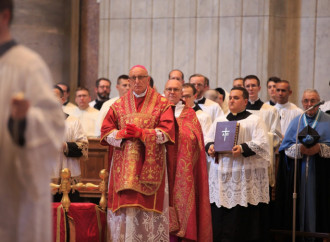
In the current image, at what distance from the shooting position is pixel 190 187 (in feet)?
24.8

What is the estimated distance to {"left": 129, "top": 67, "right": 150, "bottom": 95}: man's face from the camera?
690 cm

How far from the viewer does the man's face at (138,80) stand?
6.90m

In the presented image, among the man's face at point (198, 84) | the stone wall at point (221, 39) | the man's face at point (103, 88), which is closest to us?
the man's face at point (198, 84)

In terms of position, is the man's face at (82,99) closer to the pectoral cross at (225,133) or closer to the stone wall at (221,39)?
the stone wall at (221,39)

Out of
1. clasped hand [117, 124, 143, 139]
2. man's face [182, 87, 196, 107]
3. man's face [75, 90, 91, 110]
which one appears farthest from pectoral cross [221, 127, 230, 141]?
man's face [75, 90, 91, 110]

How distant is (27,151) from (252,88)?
6519mm

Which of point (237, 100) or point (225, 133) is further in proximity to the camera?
point (237, 100)

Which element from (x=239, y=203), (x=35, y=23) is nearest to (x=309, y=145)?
(x=239, y=203)

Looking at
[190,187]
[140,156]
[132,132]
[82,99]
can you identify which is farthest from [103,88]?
[132,132]

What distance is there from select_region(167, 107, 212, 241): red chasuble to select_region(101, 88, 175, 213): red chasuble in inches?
21.1

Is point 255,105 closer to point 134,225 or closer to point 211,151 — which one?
point 211,151

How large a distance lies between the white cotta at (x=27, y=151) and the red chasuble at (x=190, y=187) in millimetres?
3967

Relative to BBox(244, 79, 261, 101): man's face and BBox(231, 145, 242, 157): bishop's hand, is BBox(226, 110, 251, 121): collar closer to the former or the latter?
BBox(231, 145, 242, 157): bishop's hand

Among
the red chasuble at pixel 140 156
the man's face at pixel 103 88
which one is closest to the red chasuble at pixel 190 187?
the red chasuble at pixel 140 156
